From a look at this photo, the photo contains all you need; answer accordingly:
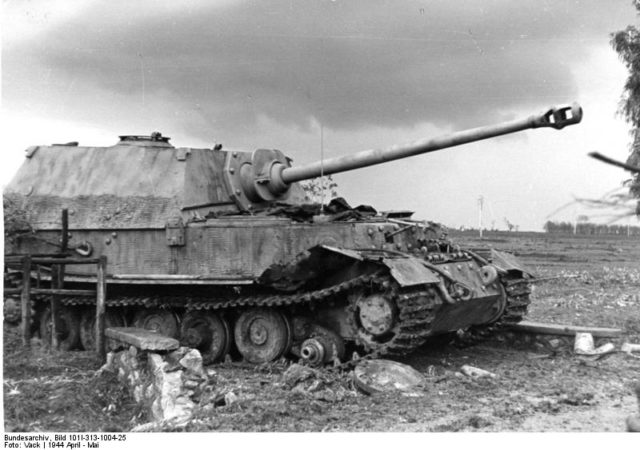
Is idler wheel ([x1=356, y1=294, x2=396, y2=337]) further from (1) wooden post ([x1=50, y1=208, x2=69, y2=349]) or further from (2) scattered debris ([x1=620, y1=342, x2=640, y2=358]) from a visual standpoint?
(1) wooden post ([x1=50, y1=208, x2=69, y2=349])

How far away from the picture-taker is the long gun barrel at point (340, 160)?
26.7ft

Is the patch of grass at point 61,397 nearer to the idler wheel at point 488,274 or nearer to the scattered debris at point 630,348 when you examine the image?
the idler wheel at point 488,274

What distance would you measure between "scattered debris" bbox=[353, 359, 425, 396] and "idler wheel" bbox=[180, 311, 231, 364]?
8.13 ft

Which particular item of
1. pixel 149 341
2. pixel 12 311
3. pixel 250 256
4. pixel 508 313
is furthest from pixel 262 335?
pixel 12 311

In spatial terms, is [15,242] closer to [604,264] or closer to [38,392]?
[38,392]

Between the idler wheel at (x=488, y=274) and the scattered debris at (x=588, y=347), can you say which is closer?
A: the idler wheel at (x=488, y=274)

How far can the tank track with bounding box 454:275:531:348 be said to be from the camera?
35.2 ft

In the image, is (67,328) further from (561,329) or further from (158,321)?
(561,329)

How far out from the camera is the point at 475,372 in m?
9.25

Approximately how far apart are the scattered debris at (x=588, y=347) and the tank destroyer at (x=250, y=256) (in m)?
0.86

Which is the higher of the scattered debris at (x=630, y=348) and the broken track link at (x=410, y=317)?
the broken track link at (x=410, y=317)

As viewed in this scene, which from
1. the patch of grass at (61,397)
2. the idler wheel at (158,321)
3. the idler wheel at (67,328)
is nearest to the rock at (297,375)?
the patch of grass at (61,397)

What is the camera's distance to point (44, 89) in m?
8.41

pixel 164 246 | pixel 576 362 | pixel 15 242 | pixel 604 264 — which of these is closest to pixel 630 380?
pixel 576 362
